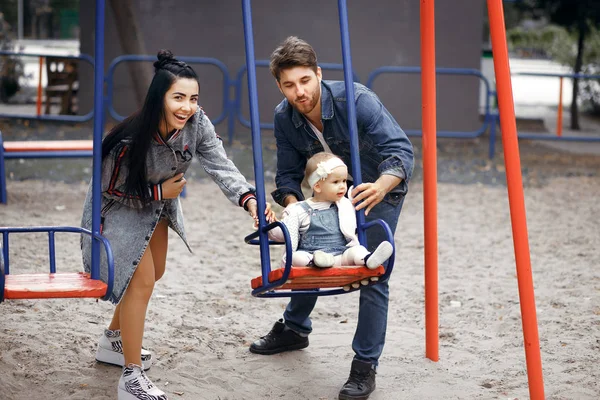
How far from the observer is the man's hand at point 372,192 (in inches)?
130

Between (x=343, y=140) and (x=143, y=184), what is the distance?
903 mm

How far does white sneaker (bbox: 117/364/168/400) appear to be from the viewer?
3342 millimetres

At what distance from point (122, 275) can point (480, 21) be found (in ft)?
30.7

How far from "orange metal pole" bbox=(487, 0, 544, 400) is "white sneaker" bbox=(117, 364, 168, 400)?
155 cm

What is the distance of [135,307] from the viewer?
10.9 feet

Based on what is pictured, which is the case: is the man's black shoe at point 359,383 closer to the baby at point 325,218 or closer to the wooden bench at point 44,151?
the baby at point 325,218

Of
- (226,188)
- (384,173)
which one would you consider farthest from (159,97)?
(384,173)

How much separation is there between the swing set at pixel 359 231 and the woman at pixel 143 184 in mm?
138

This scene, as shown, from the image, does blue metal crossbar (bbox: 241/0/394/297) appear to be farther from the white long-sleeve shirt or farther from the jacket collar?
the jacket collar

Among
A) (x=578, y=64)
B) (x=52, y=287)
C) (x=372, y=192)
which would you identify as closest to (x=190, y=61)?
(x=578, y=64)

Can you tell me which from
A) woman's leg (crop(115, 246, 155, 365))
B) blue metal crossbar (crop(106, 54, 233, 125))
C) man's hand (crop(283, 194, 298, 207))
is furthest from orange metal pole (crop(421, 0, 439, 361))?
blue metal crossbar (crop(106, 54, 233, 125))

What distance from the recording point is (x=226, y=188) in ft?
11.4

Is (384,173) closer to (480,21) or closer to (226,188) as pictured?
(226,188)

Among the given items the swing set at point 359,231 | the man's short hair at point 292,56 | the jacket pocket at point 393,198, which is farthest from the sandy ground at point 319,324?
the man's short hair at point 292,56
